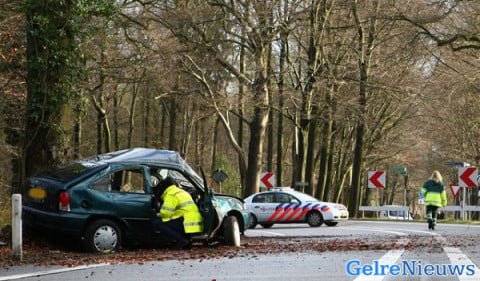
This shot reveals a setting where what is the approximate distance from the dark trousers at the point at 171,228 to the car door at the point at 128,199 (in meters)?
0.13

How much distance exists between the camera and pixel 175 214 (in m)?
14.1

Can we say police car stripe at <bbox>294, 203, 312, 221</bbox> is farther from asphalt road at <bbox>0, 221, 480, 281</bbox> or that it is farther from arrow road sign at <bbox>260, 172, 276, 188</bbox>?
Result: asphalt road at <bbox>0, 221, 480, 281</bbox>

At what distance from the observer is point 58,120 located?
16125mm

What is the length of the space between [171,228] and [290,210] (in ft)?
51.0

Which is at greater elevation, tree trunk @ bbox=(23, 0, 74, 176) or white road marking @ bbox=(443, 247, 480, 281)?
tree trunk @ bbox=(23, 0, 74, 176)

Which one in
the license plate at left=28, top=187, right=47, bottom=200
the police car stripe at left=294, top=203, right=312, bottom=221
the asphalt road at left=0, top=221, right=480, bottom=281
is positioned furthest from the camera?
the police car stripe at left=294, top=203, right=312, bottom=221

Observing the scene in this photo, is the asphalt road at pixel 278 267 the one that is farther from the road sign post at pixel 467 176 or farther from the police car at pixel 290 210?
the road sign post at pixel 467 176

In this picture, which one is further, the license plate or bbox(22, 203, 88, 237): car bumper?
the license plate

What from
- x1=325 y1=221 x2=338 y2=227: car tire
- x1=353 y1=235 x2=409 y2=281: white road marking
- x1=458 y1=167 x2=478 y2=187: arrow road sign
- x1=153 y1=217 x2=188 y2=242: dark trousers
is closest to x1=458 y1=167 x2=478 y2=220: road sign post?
x1=458 y1=167 x2=478 y2=187: arrow road sign

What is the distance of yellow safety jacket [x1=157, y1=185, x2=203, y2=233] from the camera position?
550 inches

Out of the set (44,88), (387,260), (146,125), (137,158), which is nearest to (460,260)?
(387,260)

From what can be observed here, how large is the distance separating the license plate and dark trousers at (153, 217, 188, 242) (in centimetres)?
196

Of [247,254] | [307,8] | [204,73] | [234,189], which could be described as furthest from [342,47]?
[247,254]

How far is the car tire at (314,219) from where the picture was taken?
2908 centimetres
